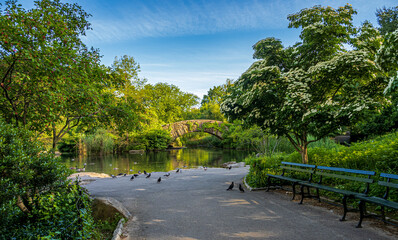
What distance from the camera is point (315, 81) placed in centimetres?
705

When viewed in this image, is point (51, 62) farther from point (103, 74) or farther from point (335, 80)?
point (335, 80)

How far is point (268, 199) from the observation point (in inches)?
245

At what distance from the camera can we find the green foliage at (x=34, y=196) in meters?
3.03

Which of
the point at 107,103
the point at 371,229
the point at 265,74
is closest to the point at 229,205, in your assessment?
the point at 371,229

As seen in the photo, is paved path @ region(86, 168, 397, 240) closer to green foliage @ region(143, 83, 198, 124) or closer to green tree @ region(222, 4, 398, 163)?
green tree @ region(222, 4, 398, 163)

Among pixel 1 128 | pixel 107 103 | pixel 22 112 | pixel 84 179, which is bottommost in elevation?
pixel 84 179

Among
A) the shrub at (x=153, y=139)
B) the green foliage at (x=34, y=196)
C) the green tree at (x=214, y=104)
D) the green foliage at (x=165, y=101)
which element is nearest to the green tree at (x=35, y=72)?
the green foliage at (x=34, y=196)

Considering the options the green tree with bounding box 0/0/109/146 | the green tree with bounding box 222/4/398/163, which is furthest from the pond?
the green tree with bounding box 222/4/398/163

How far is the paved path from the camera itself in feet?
12.8

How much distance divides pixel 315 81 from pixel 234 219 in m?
4.87

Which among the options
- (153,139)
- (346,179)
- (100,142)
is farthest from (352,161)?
(153,139)

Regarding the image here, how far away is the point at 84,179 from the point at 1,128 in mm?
8928

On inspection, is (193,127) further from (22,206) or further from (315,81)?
(22,206)

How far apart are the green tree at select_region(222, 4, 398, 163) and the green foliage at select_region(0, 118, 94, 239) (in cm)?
527
